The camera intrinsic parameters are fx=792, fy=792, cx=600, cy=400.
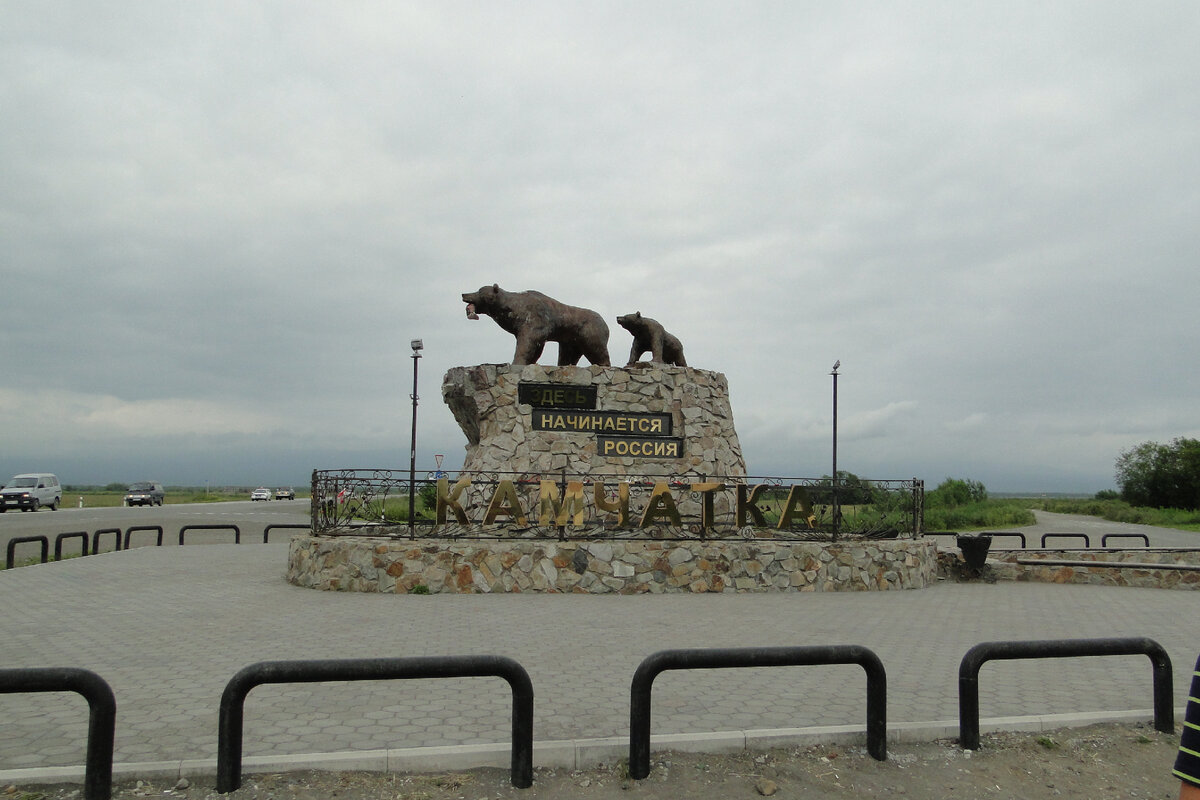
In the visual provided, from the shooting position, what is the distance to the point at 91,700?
11.8ft

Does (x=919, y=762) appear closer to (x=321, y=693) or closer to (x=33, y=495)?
(x=321, y=693)

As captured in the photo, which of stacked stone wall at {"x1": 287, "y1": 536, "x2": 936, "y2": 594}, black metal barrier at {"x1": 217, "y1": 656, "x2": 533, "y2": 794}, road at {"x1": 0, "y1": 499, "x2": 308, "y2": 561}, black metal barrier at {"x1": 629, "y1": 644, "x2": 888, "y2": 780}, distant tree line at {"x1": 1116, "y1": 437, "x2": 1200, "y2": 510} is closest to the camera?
black metal barrier at {"x1": 217, "y1": 656, "x2": 533, "y2": 794}

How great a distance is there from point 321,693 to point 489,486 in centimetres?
759

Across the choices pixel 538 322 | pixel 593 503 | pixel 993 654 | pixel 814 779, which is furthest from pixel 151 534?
pixel 993 654

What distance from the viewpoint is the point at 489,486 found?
1330 centimetres

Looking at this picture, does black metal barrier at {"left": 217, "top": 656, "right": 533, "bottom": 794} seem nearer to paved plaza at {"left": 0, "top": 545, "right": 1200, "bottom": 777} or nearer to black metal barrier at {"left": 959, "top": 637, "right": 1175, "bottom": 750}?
paved plaza at {"left": 0, "top": 545, "right": 1200, "bottom": 777}

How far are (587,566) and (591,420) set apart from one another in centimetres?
330

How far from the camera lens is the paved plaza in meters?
4.88

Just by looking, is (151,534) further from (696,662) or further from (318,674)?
(696,662)

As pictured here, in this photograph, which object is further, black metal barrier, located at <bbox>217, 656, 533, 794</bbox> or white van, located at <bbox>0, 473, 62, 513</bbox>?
white van, located at <bbox>0, 473, 62, 513</bbox>

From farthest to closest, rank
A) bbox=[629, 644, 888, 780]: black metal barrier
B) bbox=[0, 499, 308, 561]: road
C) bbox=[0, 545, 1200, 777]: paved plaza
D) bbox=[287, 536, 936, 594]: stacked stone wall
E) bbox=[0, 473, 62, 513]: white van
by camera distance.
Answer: bbox=[0, 473, 62, 513]: white van < bbox=[0, 499, 308, 561]: road < bbox=[287, 536, 936, 594]: stacked stone wall < bbox=[0, 545, 1200, 777]: paved plaza < bbox=[629, 644, 888, 780]: black metal barrier

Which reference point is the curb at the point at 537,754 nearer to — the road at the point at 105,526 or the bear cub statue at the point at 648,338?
the bear cub statue at the point at 648,338

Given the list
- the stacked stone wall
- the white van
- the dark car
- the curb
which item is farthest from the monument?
the dark car

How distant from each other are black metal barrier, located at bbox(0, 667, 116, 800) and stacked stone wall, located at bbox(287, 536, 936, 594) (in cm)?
706
